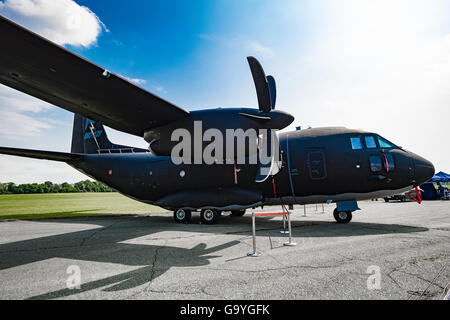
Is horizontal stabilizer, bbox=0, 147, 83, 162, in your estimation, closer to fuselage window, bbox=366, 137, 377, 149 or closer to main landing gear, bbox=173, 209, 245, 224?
main landing gear, bbox=173, 209, 245, 224

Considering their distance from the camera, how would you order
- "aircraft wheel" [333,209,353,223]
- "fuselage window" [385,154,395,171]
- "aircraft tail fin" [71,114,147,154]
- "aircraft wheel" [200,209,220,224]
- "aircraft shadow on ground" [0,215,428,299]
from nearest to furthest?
"aircraft shadow on ground" [0,215,428,299] → "fuselage window" [385,154,395,171] → "aircraft wheel" [333,209,353,223] → "aircraft wheel" [200,209,220,224] → "aircraft tail fin" [71,114,147,154]

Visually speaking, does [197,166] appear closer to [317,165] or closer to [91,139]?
[317,165]

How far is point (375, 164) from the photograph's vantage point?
354 inches

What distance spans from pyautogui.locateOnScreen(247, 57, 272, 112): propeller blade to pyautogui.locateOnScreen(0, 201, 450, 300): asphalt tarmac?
14.0 ft

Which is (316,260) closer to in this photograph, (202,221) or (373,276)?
(373,276)

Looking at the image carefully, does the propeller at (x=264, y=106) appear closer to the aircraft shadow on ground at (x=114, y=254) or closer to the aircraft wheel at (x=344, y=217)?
the aircraft shadow on ground at (x=114, y=254)

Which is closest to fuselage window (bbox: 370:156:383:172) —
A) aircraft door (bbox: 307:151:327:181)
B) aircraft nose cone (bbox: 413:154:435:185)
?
aircraft nose cone (bbox: 413:154:435:185)

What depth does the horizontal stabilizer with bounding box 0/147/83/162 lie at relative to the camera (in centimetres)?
1048

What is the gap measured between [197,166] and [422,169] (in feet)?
30.6

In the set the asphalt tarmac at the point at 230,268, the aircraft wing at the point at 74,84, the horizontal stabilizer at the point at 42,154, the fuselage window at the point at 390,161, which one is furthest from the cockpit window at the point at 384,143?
the horizontal stabilizer at the point at 42,154

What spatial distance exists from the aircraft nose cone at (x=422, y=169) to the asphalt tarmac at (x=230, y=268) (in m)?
2.79

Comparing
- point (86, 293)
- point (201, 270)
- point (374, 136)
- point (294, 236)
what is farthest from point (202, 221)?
point (374, 136)

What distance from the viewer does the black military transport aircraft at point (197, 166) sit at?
5.47 m

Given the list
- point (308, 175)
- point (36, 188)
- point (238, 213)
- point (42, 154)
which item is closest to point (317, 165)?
point (308, 175)
